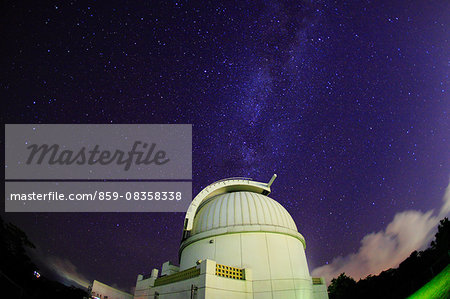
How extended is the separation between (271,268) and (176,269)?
27.0 feet

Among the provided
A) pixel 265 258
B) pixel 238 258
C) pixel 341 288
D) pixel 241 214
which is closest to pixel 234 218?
pixel 241 214

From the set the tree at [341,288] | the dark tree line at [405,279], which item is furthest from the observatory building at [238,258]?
the tree at [341,288]

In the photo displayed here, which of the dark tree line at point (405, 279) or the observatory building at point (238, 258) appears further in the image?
the dark tree line at point (405, 279)

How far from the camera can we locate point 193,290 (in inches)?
475

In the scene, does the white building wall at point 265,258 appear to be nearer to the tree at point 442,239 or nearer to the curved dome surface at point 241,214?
the curved dome surface at point 241,214

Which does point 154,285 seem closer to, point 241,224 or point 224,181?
point 241,224

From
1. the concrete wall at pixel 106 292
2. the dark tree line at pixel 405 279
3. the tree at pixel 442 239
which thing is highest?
the tree at pixel 442 239

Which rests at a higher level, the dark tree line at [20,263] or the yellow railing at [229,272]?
the dark tree line at [20,263]

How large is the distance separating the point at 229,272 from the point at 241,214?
452 cm

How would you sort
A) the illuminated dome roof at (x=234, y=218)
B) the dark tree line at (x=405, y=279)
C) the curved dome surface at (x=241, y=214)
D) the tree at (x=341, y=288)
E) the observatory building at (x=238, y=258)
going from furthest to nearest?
the tree at (x=341, y=288) → the dark tree line at (x=405, y=279) → the curved dome surface at (x=241, y=214) → the illuminated dome roof at (x=234, y=218) → the observatory building at (x=238, y=258)

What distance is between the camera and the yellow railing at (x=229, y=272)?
518 inches

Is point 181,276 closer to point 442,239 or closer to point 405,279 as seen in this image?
point 405,279

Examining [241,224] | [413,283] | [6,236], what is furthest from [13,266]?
[413,283]

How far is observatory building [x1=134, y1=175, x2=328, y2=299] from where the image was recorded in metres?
13.0
